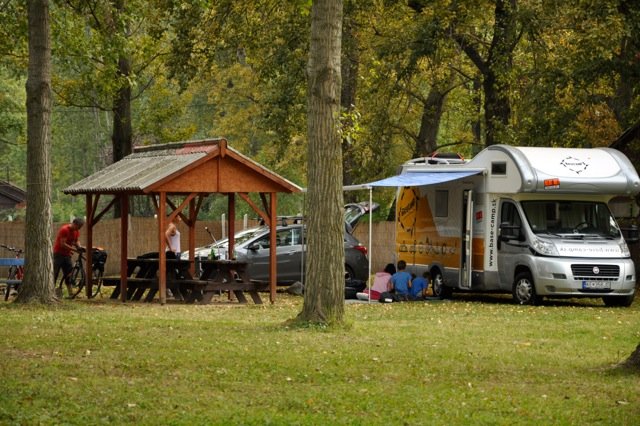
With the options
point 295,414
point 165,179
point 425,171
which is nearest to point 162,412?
point 295,414

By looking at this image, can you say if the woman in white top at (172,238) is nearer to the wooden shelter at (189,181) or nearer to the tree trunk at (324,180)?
the wooden shelter at (189,181)

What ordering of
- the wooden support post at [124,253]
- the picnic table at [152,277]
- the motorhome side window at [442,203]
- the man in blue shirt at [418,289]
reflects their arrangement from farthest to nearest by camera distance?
the motorhome side window at [442,203], the man in blue shirt at [418,289], the wooden support post at [124,253], the picnic table at [152,277]

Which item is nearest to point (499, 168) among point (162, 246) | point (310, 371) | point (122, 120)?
point (162, 246)

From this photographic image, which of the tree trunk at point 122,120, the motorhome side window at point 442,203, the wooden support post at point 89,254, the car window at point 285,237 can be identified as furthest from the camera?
the tree trunk at point 122,120

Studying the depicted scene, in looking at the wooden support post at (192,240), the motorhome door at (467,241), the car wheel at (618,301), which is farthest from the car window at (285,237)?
the car wheel at (618,301)

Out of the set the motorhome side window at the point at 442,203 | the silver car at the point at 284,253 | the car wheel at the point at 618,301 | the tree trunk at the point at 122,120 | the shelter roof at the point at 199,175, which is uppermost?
the tree trunk at the point at 122,120

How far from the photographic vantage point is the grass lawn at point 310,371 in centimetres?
1032

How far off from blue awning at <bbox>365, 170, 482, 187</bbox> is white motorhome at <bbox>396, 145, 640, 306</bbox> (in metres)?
0.02

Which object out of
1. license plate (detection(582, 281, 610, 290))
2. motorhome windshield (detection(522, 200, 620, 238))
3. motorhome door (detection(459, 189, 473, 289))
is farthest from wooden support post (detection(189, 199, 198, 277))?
license plate (detection(582, 281, 610, 290))

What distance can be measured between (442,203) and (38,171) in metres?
9.15

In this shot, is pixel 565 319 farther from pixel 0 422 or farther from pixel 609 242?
pixel 0 422

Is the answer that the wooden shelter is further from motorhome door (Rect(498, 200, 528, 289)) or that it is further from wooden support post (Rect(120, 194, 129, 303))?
motorhome door (Rect(498, 200, 528, 289))

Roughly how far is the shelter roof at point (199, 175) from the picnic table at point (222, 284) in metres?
1.42

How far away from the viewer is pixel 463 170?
1005 inches
